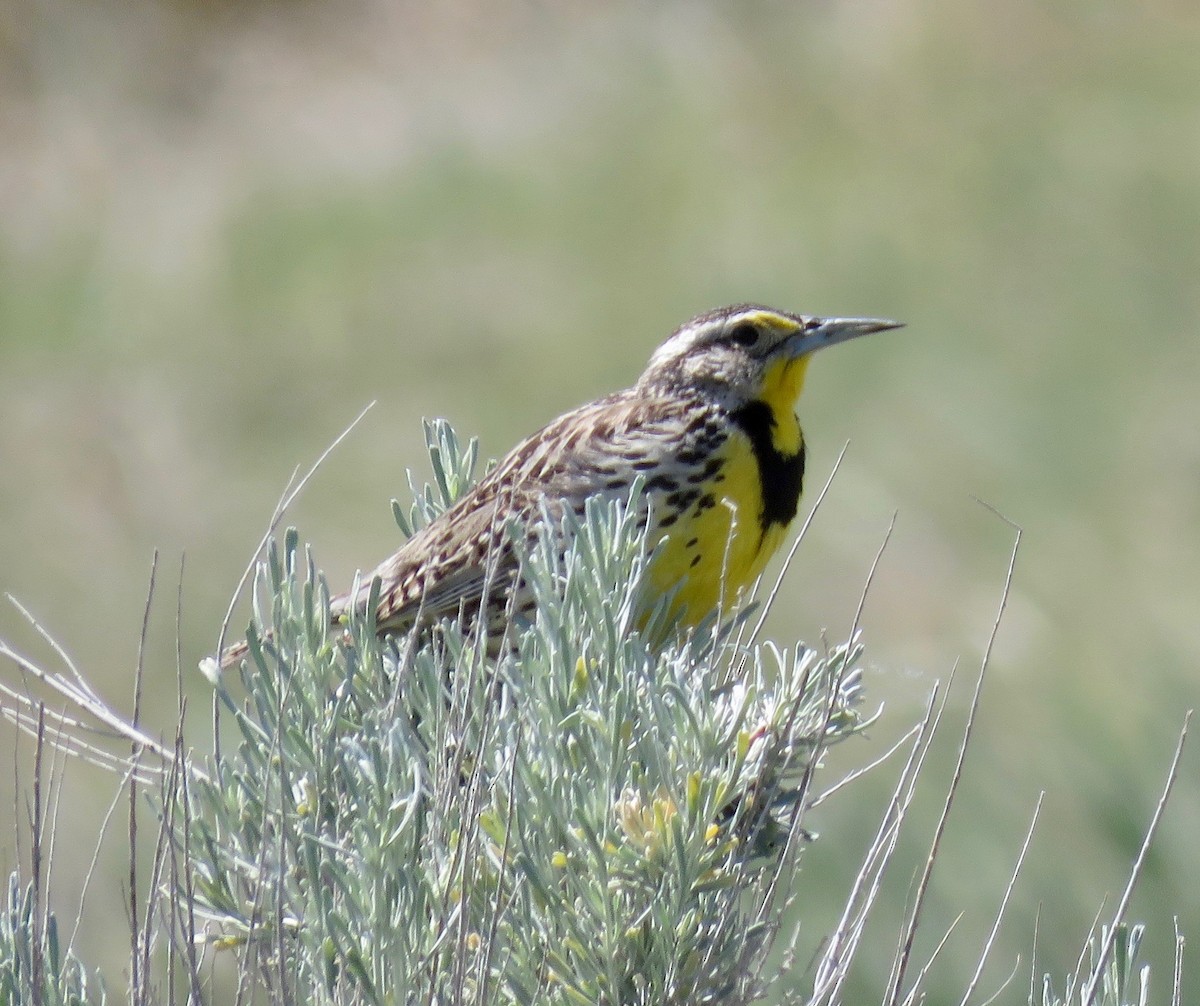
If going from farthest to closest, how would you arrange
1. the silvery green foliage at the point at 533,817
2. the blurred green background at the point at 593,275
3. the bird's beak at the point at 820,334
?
the blurred green background at the point at 593,275
the bird's beak at the point at 820,334
the silvery green foliage at the point at 533,817

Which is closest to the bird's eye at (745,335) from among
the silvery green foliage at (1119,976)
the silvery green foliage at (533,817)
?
the silvery green foliage at (533,817)

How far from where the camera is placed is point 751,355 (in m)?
3.21

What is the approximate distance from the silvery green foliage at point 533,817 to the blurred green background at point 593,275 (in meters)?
4.12

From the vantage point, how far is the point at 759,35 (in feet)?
33.8

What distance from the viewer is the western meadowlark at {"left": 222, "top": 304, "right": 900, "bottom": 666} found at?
2.77m

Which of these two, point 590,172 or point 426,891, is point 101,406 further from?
point 426,891

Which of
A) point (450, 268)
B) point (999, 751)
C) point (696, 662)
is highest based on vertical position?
point (696, 662)

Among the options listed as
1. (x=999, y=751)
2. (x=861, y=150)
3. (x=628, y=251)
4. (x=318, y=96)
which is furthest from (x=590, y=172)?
(x=999, y=751)

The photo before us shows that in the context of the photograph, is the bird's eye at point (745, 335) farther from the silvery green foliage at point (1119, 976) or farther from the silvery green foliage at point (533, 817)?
the silvery green foliage at point (1119, 976)

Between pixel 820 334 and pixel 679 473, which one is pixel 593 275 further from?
pixel 679 473

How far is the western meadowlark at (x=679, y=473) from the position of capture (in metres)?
2.77

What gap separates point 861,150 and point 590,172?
50.4 inches

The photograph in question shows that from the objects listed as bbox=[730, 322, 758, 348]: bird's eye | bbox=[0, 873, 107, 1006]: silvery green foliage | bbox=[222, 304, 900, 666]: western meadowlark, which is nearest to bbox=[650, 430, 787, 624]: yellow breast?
bbox=[222, 304, 900, 666]: western meadowlark

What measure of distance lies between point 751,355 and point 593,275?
21.1 feet
